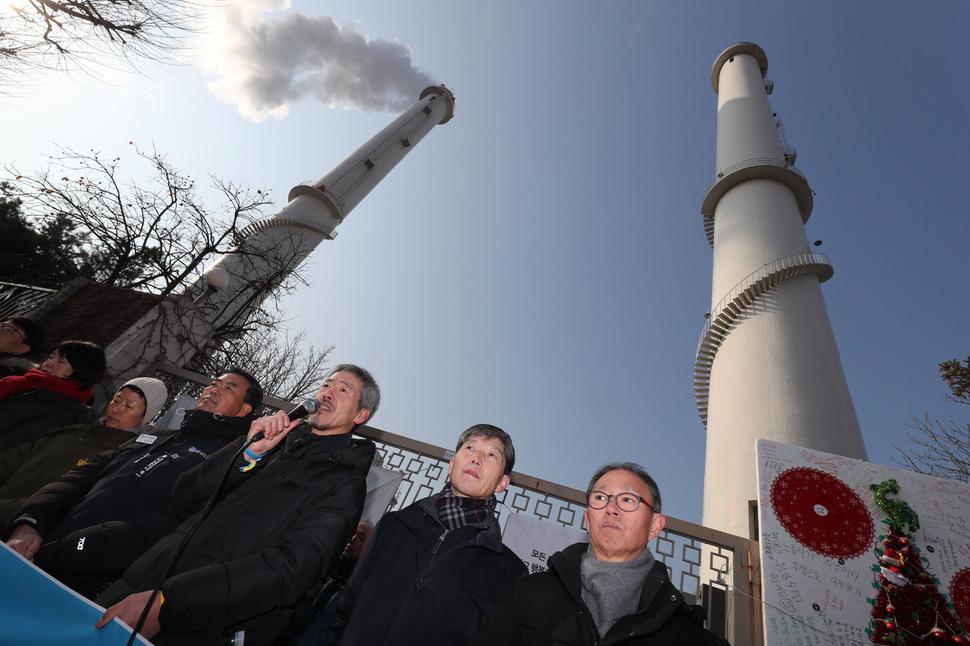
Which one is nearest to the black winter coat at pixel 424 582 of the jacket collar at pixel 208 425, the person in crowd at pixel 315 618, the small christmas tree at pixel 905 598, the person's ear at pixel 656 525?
the person in crowd at pixel 315 618

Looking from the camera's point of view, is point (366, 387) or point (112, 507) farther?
point (366, 387)

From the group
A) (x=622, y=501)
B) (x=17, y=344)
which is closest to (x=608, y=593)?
(x=622, y=501)

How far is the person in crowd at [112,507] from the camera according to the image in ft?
7.07

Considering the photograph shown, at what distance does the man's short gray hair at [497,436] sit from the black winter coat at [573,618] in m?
0.64

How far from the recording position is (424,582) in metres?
1.92

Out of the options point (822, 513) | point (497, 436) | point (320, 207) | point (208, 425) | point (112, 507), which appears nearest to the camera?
point (112, 507)

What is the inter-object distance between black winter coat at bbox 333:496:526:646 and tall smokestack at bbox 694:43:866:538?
451 cm

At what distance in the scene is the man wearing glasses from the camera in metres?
1.72

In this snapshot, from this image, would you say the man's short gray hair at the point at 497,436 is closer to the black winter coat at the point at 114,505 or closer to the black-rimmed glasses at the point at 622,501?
the black-rimmed glasses at the point at 622,501

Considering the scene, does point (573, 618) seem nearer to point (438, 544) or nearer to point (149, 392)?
point (438, 544)

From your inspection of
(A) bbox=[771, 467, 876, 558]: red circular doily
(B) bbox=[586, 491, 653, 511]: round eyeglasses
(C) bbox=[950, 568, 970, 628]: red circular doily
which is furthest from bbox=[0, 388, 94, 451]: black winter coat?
(C) bbox=[950, 568, 970, 628]: red circular doily

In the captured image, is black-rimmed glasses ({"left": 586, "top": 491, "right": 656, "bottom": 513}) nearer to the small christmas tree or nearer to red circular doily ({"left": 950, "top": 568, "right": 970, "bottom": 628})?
the small christmas tree

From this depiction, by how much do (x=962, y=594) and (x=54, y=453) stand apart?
25.1 ft

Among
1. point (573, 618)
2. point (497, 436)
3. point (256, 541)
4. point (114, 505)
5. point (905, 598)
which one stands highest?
point (905, 598)
